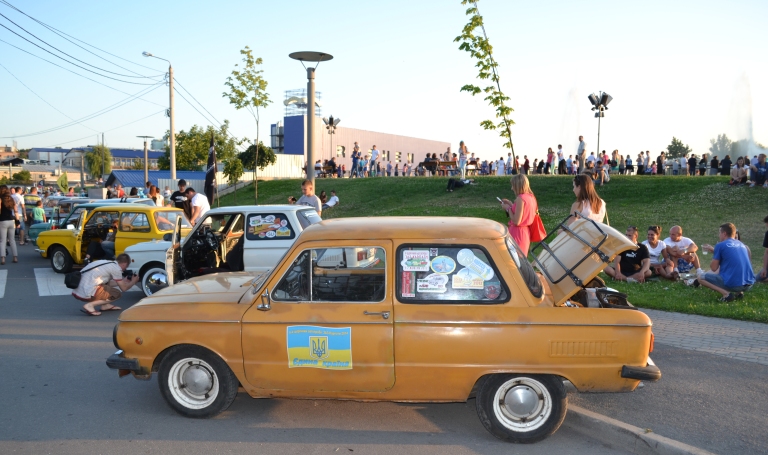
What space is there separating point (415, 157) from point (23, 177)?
71.9m

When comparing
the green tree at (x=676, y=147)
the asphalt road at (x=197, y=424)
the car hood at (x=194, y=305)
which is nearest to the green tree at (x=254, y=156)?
the asphalt road at (x=197, y=424)

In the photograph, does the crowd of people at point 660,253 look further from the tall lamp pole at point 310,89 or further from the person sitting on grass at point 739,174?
the person sitting on grass at point 739,174

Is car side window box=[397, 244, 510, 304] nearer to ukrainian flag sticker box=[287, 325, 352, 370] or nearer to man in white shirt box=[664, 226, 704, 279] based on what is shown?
ukrainian flag sticker box=[287, 325, 352, 370]

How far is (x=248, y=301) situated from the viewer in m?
4.74

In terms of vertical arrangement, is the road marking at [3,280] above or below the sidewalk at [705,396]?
below

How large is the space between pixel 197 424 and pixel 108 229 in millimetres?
9023

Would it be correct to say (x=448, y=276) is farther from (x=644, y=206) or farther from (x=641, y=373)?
(x=644, y=206)

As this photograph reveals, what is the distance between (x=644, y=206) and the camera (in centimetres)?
2030

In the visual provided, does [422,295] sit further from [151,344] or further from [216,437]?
[151,344]

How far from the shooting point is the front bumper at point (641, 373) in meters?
4.29

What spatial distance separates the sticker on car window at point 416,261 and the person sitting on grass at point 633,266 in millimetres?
7443

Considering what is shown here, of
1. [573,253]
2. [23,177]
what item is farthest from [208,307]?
[23,177]

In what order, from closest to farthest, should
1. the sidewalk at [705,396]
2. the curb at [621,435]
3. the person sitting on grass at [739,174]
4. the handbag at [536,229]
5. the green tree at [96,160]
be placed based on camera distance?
the curb at [621,435]
the sidewalk at [705,396]
the handbag at [536,229]
the person sitting on grass at [739,174]
the green tree at [96,160]

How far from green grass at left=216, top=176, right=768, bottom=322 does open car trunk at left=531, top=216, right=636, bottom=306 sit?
457 cm
